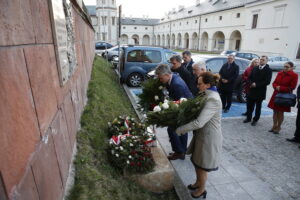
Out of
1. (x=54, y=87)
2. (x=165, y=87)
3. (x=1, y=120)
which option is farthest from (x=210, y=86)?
(x=1, y=120)

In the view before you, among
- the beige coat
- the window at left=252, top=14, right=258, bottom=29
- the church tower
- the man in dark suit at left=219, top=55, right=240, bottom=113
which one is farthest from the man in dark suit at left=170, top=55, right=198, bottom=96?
the church tower

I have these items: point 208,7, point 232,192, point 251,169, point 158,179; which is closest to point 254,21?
point 208,7

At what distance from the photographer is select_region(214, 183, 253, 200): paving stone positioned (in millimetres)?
3183

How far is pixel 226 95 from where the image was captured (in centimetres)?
697

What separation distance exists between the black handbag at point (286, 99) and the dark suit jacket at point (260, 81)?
1.59 feet

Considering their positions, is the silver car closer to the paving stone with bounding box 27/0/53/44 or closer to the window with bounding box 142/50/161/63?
the window with bounding box 142/50/161/63

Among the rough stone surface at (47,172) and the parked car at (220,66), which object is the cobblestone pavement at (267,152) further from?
the rough stone surface at (47,172)

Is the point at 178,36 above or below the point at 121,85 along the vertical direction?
above

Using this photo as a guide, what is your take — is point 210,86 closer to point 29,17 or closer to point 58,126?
point 58,126

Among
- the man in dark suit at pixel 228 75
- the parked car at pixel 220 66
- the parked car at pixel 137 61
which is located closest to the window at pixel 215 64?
the parked car at pixel 220 66

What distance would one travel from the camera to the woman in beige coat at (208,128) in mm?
2596

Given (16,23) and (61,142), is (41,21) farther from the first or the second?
(61,142)

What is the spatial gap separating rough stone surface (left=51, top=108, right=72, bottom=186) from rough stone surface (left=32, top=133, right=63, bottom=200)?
0.36ft

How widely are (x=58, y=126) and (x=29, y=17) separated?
3.48 feet
